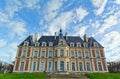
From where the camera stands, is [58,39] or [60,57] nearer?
[60,57]

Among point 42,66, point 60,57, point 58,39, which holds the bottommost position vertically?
point 42,66

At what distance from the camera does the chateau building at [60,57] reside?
104ft

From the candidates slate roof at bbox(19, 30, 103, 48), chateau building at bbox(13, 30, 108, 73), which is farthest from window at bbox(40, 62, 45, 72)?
slate roof at bbox(19, 30, 103, 48)

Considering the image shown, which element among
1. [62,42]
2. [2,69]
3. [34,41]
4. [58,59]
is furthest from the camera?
[2,69]

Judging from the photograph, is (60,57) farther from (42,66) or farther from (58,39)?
(58,39)

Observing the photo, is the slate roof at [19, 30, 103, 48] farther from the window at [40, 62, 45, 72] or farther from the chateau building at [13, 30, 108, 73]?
the window at [40, 62, 45, 72]

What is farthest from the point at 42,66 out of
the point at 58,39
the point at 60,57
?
the point at 58,39

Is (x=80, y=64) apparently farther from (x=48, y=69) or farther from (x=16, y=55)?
(x=16, y=55)

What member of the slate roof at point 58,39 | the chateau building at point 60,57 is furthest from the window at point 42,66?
the slate roof at point 58,39

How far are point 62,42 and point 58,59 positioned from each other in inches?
175

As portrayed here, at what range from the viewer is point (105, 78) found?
55.9ft

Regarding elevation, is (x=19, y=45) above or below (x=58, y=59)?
above

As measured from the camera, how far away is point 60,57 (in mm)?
31234

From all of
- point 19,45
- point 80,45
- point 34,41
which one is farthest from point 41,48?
point 80,45
